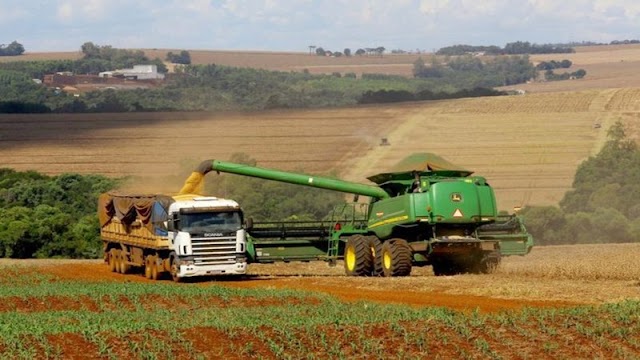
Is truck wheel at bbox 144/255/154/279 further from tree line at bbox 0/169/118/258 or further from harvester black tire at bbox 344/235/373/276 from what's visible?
tree line at bbox 0/169/118/258

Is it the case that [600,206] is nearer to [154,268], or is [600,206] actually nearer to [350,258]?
[350,258]

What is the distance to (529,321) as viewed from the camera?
2100 centimetres

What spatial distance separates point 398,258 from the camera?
34.0 meters

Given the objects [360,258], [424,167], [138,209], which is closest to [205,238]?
[360,258]

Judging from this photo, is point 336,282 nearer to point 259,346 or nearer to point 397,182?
point 397,182

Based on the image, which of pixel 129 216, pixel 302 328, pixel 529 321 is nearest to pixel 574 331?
pixel 529 321

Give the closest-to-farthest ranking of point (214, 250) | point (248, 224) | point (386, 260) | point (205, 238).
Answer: point (386, 260) → point (205, 238) → point (214, 250) → point (248, 224)

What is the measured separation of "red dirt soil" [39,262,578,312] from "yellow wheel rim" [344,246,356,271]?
56 cm

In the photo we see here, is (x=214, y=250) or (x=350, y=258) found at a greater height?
(x=214, y=250)

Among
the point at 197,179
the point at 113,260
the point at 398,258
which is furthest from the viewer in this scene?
the point at 113,260

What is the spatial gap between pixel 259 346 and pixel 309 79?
154244 mm

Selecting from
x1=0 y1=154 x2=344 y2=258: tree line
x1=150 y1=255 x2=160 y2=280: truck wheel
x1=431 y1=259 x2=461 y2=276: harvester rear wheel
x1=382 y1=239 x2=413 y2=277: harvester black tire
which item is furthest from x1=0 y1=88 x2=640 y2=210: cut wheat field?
x1=382 y1=239 x2=413 y2=277: harvester black tire

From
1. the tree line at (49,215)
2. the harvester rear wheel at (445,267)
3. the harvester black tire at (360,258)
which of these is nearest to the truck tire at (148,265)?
the harvester black tire at (360,258)

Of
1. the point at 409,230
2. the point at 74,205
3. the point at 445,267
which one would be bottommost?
Result: the point at 74,205
